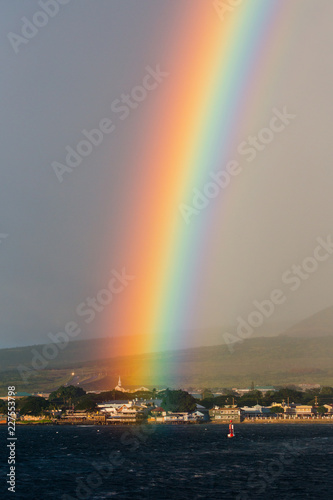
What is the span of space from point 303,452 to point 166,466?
34.2 m

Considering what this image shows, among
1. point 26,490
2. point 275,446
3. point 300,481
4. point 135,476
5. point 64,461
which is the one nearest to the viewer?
point 26,490

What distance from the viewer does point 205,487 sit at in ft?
265

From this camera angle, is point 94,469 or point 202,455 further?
point 202,455

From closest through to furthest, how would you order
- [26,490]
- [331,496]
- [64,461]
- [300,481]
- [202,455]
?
[331,496]
[26,490]
[300,481]
[64,461]
[202,455]

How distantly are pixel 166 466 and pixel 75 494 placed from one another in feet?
99.6

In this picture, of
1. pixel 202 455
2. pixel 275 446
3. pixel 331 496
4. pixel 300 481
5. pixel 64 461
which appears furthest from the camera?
pixel 275 446

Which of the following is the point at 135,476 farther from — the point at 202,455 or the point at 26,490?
the point at 202,455

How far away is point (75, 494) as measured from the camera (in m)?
75.9

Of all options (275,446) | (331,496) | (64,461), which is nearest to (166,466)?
(64,461)

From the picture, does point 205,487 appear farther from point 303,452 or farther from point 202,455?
point 303,452

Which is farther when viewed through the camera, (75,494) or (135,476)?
(135,476)

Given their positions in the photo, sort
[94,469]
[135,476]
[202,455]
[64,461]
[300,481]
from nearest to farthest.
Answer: [300,481] < [135,476] < [94,469] < [64,461] < [202,455]

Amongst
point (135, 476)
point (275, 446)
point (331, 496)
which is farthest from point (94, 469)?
point (275, 446)

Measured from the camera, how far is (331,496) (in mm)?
74562
